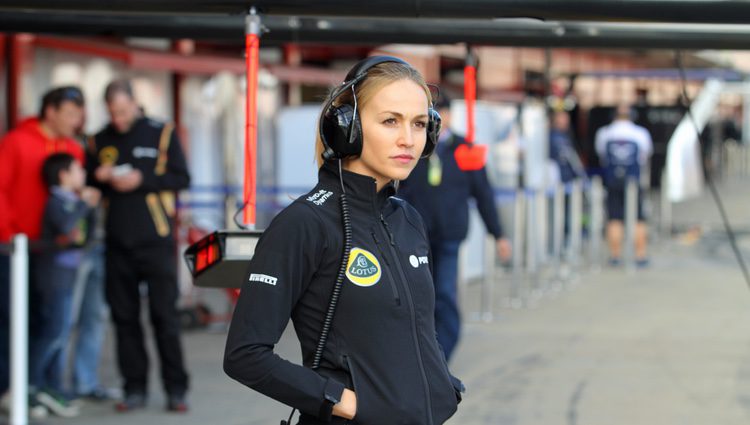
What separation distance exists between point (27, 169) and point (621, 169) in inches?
406

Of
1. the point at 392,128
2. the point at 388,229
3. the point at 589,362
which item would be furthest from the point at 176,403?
the point at 392,128

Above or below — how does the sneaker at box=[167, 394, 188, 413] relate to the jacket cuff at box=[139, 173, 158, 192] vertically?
below

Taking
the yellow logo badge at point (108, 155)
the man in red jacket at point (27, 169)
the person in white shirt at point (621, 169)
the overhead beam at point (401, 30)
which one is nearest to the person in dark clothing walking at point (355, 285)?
the overhead beam at point (401, 30)

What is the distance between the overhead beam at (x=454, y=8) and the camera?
4148mm

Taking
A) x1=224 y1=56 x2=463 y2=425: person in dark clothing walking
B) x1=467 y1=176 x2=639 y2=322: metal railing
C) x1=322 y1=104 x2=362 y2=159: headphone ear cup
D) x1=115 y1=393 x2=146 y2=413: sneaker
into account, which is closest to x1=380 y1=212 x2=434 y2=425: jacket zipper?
x1=224 y1=56 x2=463 y2=425: person in dark clothing walking

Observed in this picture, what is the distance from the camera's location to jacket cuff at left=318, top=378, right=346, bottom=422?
300cm

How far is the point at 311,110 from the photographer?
13062mm

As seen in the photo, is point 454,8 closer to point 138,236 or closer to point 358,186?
point 358,186

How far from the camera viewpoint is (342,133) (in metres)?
3.18

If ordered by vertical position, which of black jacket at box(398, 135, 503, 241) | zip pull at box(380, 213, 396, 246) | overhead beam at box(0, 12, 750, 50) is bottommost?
black jacket at box(398, 135, 503, 241)

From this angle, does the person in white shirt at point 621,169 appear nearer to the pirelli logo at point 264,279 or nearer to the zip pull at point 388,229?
the zip pull at point 388,229

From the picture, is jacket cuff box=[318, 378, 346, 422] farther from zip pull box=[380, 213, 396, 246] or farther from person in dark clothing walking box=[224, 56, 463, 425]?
zip pull box=[380, 213, 396, 246]

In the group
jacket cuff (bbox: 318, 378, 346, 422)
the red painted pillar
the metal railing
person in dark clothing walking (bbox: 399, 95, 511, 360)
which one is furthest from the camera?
the metal railing

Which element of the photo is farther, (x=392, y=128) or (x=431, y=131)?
(x=431, y=131)
